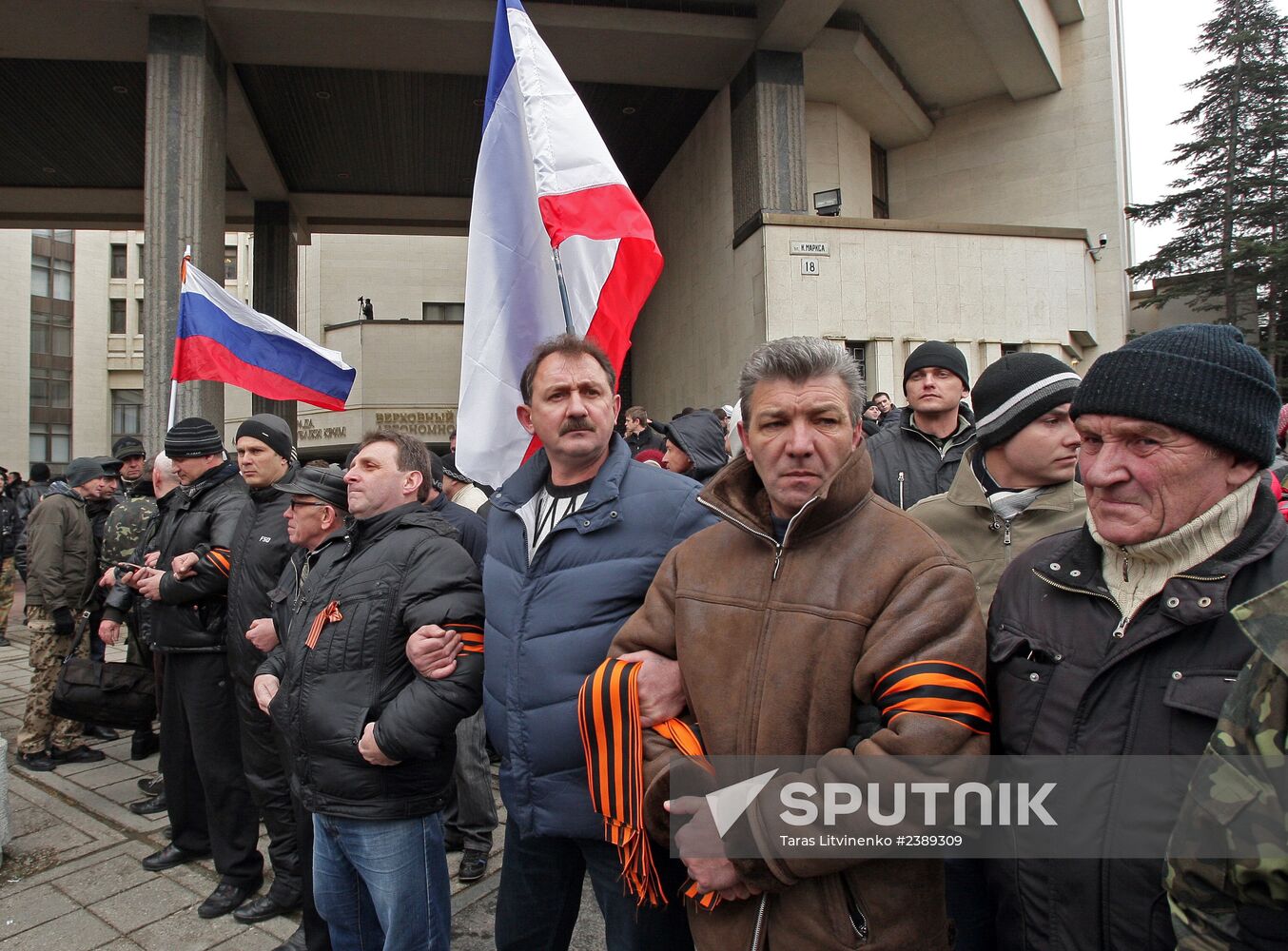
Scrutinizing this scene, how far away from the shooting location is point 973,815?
5.05 feet

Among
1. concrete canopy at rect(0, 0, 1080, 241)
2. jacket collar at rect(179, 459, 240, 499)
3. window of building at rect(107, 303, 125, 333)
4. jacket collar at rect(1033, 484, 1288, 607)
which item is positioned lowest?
jacket collar at rect(1033, 484, 1288, 607)

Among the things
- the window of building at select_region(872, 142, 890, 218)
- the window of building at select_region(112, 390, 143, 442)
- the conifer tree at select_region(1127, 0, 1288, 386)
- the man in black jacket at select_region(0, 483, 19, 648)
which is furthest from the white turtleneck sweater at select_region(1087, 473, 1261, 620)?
the window of building at select_region(112, 390, 143, 442)

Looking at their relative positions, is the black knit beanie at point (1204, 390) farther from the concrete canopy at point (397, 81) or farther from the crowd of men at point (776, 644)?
the concrete canopy at point (397, 81)

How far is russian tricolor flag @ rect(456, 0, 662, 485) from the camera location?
3.39 metres

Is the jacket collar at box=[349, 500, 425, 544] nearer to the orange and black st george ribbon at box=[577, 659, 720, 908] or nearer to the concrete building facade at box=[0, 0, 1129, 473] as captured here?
the orange and black st george ribbon at box=[577, 659, 720, 908]

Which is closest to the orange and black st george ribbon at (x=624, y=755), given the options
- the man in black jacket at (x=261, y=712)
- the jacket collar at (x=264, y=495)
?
the man in black jacket at (x=261, y=712)

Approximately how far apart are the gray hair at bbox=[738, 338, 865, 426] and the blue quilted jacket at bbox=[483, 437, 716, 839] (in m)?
0.51

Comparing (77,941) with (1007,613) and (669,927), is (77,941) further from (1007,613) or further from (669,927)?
(1007,613)

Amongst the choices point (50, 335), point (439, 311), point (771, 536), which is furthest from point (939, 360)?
point (50, 335)

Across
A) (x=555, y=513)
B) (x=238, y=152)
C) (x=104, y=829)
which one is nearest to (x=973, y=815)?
(x=555, y=513)

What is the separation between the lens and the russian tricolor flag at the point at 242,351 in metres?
6.27

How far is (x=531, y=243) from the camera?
365 cm

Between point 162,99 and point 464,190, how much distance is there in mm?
9038

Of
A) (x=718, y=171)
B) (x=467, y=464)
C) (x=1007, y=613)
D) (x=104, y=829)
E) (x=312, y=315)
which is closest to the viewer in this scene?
(x=1007, y=613)
